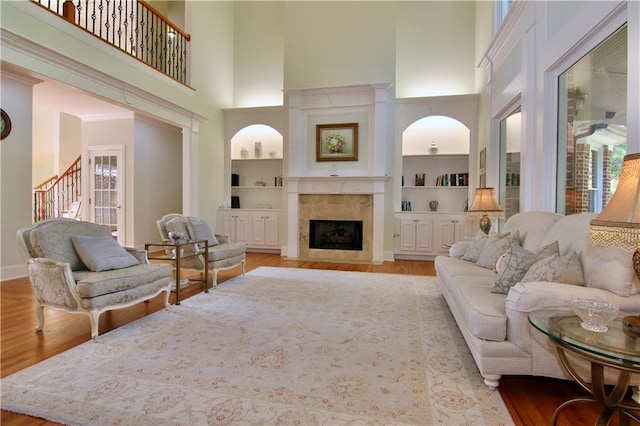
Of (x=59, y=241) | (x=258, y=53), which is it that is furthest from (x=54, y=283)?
(x=258, y=53)

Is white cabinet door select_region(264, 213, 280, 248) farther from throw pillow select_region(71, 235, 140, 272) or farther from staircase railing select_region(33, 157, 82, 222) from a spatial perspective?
staircase railing select_region(33, 157, 82, 222)

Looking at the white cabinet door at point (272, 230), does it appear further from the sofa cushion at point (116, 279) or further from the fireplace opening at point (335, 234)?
the sofa cushion at point (116, 279)

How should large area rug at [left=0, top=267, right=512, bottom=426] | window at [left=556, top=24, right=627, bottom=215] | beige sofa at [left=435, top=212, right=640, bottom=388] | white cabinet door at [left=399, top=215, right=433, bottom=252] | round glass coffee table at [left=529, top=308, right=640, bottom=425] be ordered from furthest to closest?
white cabinet door at [left=399, top=215, right=433, bottom=252] → window at [left=556, top=24, right=627, bottom=215] → beige sofa at [left=435, top=212, right=640, bottom=388] → large area rug at [left=0, top=267, right=512, bottom=426] → round glass coffee table at [left=529, top=308, right=640, bottom=425]

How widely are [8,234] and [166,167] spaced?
3.27 m

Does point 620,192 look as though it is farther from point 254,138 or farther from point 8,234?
point 254,138

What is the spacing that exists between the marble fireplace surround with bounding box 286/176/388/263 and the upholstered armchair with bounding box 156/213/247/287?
1.98 m

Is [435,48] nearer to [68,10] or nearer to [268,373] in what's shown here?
[68,10]

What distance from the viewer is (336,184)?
21.3 feet

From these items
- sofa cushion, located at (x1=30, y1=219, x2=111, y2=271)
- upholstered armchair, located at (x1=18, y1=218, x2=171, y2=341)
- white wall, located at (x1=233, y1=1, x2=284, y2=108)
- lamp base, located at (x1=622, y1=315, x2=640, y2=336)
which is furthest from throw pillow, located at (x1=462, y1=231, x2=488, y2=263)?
white wall, located at (x1=233, y1=1, x2=284, y2=108)

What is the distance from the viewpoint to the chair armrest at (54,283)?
258 centimetres

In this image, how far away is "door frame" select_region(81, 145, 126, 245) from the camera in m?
6.63

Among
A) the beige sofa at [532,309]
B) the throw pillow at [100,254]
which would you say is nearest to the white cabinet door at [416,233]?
the beige sofa at [532,309]

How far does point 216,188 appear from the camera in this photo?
742cm

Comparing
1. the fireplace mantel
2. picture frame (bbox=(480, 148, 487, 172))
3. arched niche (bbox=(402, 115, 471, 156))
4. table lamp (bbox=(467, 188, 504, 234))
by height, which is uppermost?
arched niche (bbox=(402, 115, 471, 156))
